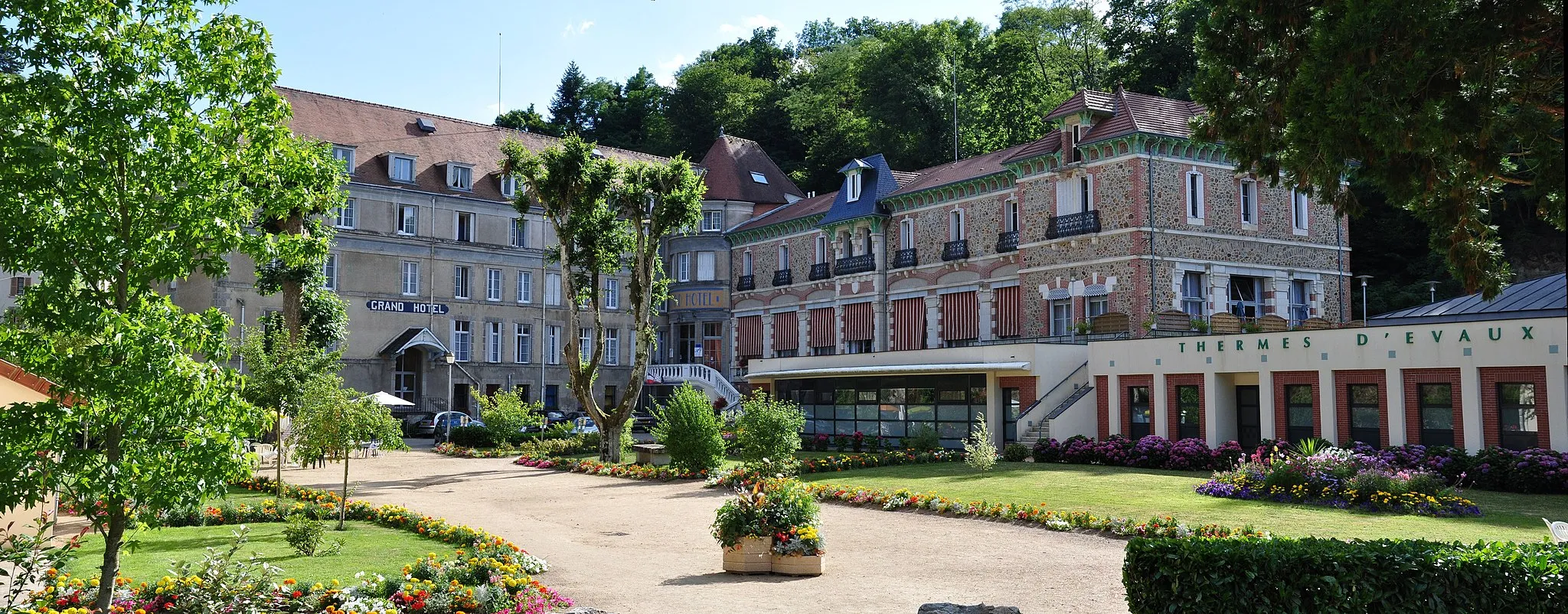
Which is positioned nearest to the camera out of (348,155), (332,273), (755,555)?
(755,555)

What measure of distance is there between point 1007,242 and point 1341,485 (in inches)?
794

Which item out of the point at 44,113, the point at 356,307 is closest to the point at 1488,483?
the point at 44,113

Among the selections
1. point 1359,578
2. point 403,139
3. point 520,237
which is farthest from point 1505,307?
point 403,139

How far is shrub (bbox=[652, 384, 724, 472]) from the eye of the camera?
2758cm

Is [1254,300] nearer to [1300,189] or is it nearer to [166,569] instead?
[1300,189]

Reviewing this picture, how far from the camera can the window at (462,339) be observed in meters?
52.2

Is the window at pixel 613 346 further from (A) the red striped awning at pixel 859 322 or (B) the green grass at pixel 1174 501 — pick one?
(B) the green grass at pixel 1174 501

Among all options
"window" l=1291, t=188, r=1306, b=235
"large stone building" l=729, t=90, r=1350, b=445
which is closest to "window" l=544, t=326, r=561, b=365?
"large stone building" l=729, t=90, r=1350, b=445

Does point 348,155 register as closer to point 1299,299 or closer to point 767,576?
point 1299,299

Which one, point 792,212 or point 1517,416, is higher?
point 792,212

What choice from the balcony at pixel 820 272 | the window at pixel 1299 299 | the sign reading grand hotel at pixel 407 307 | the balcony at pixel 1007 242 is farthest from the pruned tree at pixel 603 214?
the sign reading grand hotel at pixel 407 307

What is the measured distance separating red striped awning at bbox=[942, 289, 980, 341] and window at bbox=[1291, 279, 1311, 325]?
32.5 feet

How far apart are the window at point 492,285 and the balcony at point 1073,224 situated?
27134 mm

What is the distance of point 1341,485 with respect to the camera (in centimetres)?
2017
